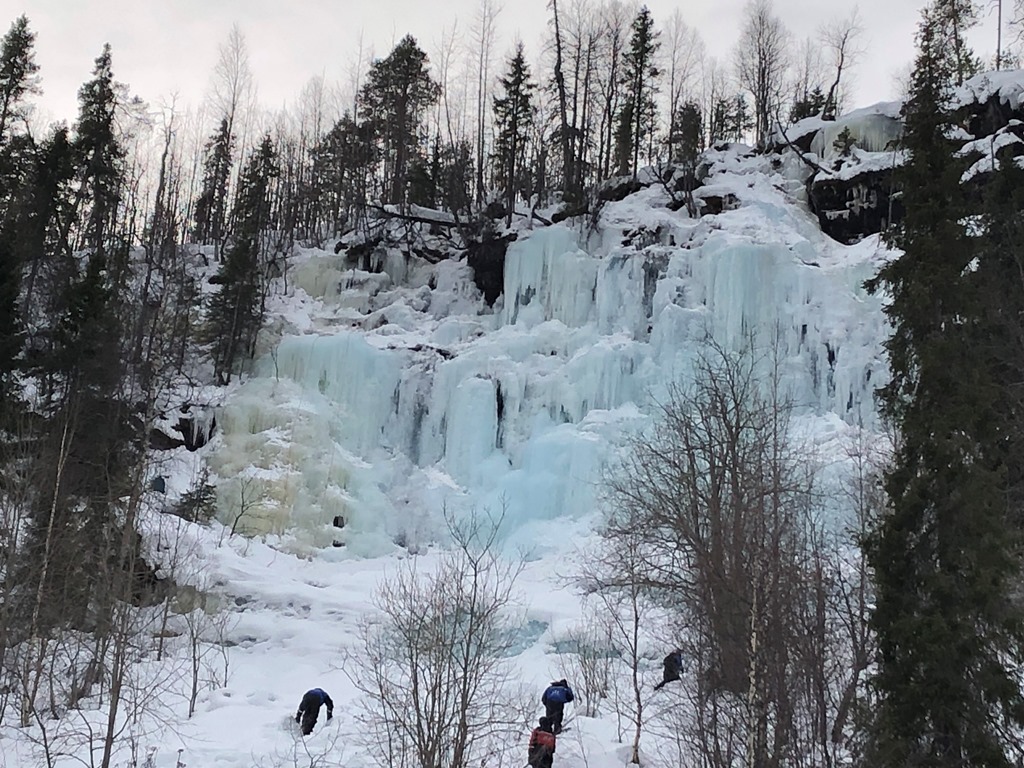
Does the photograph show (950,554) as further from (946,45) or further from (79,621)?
(946,45)

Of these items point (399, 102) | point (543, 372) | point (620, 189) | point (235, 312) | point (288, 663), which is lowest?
point (288, 663)

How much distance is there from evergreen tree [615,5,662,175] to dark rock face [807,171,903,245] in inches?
378

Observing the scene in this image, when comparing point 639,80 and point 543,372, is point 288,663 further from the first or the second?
point 639,80

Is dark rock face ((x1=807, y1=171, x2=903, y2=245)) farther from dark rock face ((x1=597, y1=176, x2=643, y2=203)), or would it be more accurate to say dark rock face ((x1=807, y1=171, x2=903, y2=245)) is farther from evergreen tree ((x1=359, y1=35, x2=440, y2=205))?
evergreen tree ((x1=359, y1=35, x2=440, y2=205))

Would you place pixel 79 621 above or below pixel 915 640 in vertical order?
below

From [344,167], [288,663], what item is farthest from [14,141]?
[288,663]

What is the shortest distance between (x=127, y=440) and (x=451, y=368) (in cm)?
993

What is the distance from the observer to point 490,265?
29.3 meters

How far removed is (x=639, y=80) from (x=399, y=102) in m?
11.3

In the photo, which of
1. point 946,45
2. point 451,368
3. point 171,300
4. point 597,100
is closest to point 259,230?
point 171,300

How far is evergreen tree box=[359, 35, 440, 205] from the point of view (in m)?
36.2

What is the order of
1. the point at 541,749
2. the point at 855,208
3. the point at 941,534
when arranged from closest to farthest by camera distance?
the point at 941,534
the point at 541,749
the point at 855,208

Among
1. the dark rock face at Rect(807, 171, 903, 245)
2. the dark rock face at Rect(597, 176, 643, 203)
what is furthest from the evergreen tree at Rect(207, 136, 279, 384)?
the dark rock face at Rect(807, 171, 903, 245)

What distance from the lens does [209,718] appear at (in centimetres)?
1233
